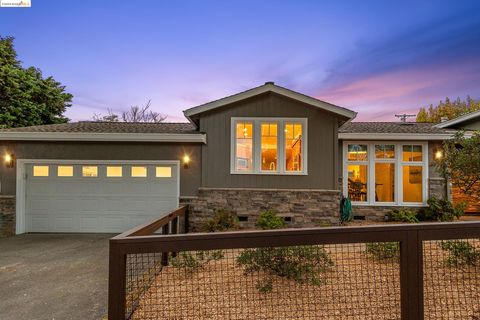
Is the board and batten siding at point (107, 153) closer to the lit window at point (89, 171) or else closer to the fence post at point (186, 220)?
the lit window at point (89, 171)

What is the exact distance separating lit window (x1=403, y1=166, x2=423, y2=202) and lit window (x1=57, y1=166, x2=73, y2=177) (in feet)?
34.5

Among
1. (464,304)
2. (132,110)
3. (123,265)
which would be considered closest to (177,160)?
(123,265)

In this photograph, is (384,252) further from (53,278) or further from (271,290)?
(53,278)

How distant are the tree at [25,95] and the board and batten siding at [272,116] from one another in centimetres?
1273

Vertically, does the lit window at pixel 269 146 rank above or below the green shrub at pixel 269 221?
above

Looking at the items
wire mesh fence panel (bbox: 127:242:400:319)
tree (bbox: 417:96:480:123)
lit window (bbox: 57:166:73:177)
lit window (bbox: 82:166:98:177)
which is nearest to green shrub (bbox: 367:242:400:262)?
wire mesh fence panel (bbox: 127:242:400:319)

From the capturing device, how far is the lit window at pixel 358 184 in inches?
336

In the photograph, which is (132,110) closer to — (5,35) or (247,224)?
(5,35)

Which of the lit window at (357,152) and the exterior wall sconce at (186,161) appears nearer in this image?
the exterior wall sconce at (186,161)

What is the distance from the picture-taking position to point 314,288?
328 cm

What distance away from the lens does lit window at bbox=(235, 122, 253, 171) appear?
24.1 ft

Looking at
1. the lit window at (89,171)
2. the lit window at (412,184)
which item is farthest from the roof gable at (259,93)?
the lit window at (412,184)

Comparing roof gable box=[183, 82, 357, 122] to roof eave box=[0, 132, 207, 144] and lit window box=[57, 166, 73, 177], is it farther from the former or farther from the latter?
lit window box=[57, 166, 73, 177]

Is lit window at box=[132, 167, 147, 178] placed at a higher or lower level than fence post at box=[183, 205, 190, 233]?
higher
